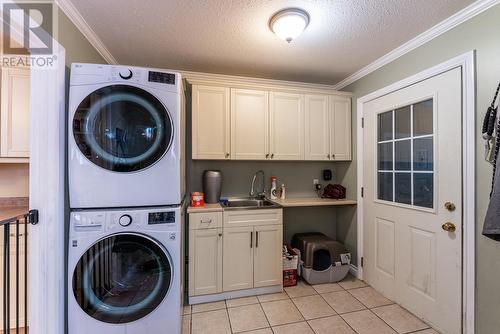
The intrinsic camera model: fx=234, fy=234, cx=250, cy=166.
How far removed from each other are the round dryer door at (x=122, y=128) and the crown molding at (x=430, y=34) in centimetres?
215

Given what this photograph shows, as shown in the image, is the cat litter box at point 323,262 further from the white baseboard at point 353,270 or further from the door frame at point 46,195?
the door frame at point 46,195

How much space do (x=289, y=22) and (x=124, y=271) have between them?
2.08m

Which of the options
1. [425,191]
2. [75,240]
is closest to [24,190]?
[75,240]

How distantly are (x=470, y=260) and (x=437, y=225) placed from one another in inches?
11.9

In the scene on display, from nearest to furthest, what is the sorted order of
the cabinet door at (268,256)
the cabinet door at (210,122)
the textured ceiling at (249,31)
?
the textured ceiling at (249,31) < the cabinet door at (268,256) < the cabinet door at (210,122)

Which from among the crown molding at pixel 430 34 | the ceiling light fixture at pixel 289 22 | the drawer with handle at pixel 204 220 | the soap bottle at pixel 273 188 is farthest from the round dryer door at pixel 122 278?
the crown molding at pixel 430 34

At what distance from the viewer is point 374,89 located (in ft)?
8.22

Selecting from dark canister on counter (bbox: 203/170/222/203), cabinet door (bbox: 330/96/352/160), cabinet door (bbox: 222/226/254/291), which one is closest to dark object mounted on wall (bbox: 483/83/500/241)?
cabinet door (bbox: 330/96/352/160)

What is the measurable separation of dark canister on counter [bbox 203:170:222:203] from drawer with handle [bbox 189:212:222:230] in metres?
0.37

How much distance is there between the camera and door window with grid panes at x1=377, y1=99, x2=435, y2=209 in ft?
6.40

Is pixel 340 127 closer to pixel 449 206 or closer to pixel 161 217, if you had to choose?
pixel 449 206

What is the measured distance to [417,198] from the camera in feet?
6.70

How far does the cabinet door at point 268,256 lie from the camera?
7.73 feet

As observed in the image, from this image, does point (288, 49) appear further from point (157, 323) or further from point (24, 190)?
point (24, 190)
